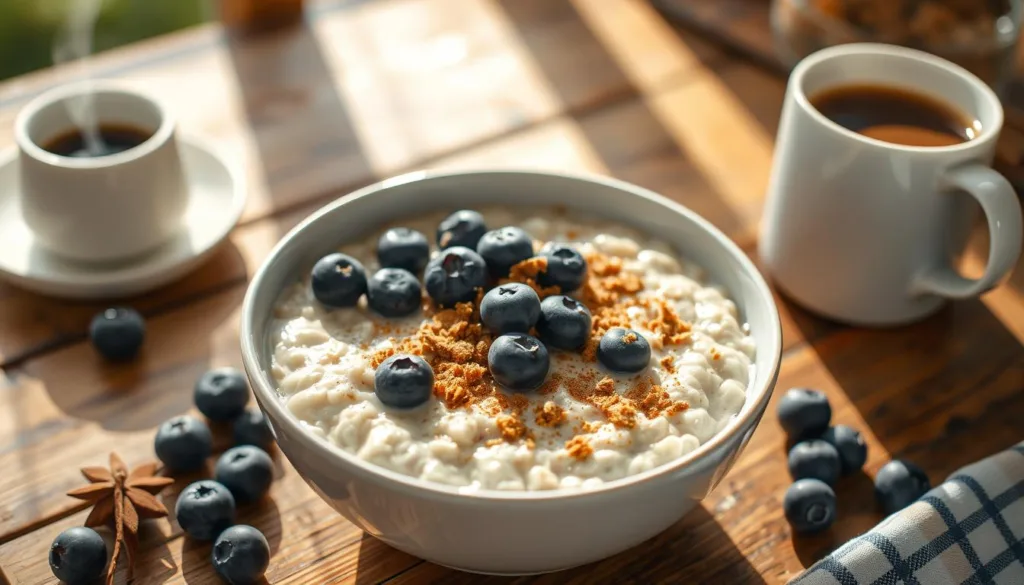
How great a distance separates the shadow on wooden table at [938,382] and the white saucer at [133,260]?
966 millimetres

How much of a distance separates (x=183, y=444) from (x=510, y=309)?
1.51 ft

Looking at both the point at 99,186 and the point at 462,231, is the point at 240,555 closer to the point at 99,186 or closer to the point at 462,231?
the point at 462,231

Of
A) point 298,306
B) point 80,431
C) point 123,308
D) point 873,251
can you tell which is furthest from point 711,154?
point 80,431

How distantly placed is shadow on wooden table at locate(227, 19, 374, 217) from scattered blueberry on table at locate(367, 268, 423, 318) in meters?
0.55

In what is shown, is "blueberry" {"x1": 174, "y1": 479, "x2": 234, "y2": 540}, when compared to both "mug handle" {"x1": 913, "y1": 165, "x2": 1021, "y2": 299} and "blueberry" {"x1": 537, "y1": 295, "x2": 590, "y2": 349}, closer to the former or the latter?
"blueberry" {"x1": 537, "y1": 295, "x2": 590, "y2": 349}

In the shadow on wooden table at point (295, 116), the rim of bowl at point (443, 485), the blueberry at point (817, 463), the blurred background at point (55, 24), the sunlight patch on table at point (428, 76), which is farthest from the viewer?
the blurred background at point (55, 24)

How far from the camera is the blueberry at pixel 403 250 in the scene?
1.31m

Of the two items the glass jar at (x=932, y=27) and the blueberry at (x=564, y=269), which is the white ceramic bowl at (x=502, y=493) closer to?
the blueberry at (x=564, y=269)

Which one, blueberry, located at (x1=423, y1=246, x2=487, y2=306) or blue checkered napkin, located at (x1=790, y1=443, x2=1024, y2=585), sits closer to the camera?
blue checkered napkin, located at (x1=790, y1=443, x2=1024, y2=585)

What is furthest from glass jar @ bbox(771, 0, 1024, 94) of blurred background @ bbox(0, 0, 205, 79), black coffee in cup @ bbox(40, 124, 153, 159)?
blurred background @ bbox(0, 0, 205, 79)

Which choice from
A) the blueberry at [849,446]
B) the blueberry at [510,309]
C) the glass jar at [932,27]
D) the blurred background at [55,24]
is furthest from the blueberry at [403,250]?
the blurred background at [55,24]

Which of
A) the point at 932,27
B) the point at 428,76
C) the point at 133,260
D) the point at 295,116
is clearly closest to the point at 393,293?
the point at 133,260

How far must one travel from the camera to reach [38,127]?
1.56m

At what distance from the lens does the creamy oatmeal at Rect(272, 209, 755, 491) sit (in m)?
1.07
